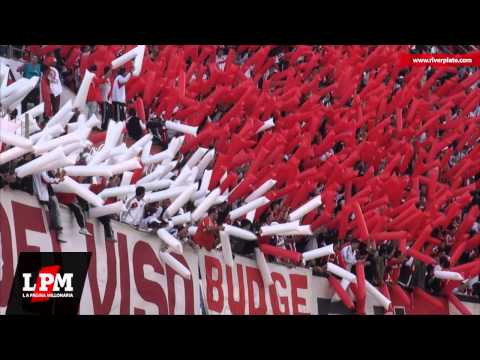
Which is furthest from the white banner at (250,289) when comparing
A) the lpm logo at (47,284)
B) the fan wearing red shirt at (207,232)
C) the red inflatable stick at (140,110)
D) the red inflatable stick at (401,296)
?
the red inflatable stick at (140,110)

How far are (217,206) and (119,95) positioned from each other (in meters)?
1.03

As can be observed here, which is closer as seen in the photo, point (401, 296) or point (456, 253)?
point (401, 296)

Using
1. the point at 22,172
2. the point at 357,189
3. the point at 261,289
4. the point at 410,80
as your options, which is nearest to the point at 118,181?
the point at 22,172

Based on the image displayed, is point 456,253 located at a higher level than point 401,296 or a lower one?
higher

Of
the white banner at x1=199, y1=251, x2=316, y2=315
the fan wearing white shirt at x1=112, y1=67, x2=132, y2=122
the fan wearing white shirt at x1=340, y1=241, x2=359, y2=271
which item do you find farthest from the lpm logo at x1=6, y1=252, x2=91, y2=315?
the fan wearing white shirt at x1=340, y1=241, x2=359, y2=271

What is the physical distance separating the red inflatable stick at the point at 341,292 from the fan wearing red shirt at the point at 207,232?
976 millimetres

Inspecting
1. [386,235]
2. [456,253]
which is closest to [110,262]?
[386,235]

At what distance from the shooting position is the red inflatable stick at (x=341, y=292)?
730 centimetres

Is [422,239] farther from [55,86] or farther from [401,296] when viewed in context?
[55,86]

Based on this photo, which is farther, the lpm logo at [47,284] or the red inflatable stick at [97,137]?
the red inflatable stick at [97,137]

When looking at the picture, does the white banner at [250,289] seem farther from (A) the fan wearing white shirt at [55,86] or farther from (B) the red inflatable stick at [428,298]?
(A) the fan wearing white shirt at [55,86]

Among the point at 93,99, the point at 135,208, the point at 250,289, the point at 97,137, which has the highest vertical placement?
the point at 93,99

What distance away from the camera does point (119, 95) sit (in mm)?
7250

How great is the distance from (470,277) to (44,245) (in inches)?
129
